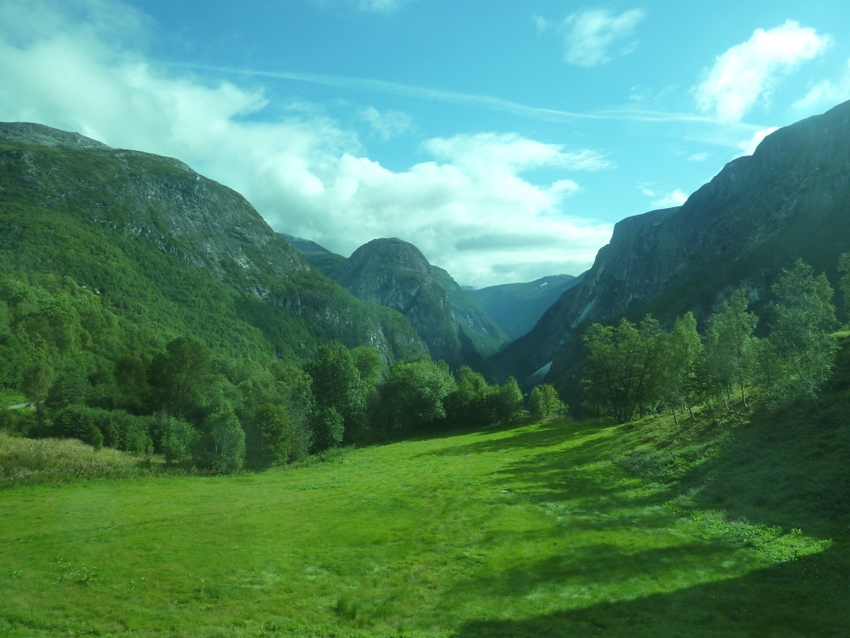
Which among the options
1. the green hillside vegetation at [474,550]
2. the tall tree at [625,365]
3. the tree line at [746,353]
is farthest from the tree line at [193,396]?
the tree line at [746,353]

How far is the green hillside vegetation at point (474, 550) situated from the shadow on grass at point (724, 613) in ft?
0.28

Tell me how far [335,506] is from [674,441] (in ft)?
105

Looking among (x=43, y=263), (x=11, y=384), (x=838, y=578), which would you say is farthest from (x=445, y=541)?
(x=43, y=263)

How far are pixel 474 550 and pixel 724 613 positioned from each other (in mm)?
11119

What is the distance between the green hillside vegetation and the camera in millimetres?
16203

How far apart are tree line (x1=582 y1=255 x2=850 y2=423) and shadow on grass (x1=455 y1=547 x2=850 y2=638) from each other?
2528 centimetres

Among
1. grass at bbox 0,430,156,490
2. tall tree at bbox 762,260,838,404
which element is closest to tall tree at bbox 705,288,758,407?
tall tree at bbox 762,260,838,404

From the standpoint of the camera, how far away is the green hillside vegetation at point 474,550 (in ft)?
53.2

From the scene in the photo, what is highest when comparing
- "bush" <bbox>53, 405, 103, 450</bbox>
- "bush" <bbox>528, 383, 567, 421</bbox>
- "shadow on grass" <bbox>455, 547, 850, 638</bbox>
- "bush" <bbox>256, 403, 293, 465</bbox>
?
"bush" <bbox>53, 405, 103, 450</bbox>

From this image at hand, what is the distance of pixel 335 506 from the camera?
33.9 meters

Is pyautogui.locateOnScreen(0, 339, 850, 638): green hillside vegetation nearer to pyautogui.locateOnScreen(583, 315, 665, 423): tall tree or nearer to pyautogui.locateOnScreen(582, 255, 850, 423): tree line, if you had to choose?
pyautogui.locateOnScreen(582, 255, 850, 423): tree line

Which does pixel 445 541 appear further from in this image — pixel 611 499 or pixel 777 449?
pixel 777 449

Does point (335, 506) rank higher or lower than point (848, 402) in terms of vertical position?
lower

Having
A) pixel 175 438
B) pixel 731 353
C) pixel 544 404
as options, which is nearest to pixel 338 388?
pixel 175 438
